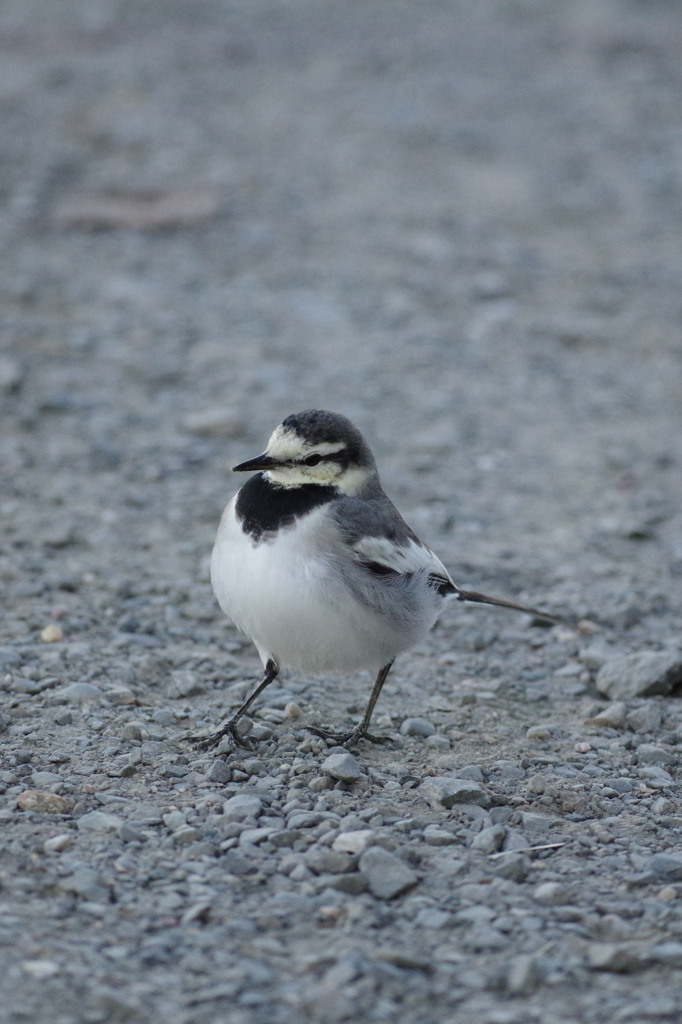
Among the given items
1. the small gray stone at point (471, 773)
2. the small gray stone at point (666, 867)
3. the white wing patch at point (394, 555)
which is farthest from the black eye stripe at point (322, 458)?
the small gray stone at point (666, 867)

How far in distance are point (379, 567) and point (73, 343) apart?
4.81 metres

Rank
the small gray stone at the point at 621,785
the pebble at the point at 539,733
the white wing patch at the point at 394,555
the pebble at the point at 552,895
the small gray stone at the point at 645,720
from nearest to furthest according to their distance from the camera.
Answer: the pebble at the point at 552,895, the small gray stone at the point at 621,785, the white wing patch at the point at 394,555, the pebble at the point at 539,733, the small gray stone at the point at 645,720

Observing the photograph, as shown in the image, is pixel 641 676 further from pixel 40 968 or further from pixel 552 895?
pixel 40 968

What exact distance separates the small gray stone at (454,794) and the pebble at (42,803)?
1.25m

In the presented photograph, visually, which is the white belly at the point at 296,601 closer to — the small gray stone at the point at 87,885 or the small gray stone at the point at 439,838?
the small gray stone at the point at 439,838

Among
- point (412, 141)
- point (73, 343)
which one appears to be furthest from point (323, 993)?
point (412, 141)

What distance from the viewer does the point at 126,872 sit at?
3691mm

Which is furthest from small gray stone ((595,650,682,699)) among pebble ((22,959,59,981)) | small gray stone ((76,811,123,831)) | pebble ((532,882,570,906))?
pebble ((22,959,59,981))

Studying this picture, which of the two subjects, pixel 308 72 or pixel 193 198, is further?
pixel 308 72

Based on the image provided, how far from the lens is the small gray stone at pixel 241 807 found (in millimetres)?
4047

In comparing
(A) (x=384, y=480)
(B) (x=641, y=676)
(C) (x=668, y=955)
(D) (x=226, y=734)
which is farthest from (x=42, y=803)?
(A) (x=384, y=480)

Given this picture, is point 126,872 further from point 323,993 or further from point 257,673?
point 257,673

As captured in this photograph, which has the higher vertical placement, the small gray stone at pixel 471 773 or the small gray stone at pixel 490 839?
the small gray stone at pixel 490 839

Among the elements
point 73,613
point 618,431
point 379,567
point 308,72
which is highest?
point 308,72
